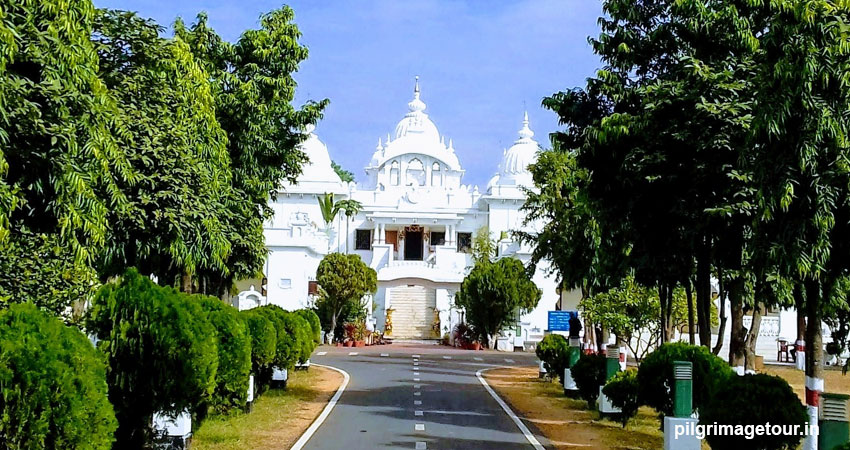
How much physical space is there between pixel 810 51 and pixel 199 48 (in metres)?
13.1

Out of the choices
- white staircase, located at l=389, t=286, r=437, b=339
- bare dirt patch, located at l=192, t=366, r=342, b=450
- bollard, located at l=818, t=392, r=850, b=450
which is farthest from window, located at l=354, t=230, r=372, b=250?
bollard, located at l=818, t=392, r=850, b=450

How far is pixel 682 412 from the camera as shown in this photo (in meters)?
10.9

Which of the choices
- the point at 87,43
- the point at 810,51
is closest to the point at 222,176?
the point at 87,43

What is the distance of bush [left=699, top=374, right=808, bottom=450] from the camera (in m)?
9.48

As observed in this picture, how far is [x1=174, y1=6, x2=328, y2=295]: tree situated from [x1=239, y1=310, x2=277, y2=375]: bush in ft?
6.72

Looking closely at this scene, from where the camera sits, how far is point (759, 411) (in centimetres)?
948

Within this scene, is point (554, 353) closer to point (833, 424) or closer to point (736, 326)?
point (736, 326)

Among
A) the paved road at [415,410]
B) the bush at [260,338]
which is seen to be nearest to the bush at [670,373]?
the paved road at [415,410]

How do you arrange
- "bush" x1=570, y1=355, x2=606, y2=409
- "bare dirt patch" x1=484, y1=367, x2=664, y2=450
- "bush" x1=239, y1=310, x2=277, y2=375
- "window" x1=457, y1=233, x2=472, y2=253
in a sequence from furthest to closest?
"window" x1=457, y1=233, x2=472, y2=253
"bush" x1=570, y1=355, x2=606, y2=409
"bush" x1=239, y1=310, x2=277, y2=375
"bare dirt patch" x1=484, y1=367, x2=664, y2=450

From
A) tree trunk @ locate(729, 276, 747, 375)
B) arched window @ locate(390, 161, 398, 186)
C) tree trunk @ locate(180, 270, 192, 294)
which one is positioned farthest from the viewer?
arched window @ locate(390, 161, 398, 186)

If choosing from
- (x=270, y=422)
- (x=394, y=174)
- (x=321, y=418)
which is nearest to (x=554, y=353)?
(x=321, y=418)

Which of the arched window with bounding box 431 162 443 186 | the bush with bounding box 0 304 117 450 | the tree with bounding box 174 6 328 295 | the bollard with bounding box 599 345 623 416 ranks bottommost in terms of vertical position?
the bollard with bounding box 599 345 623 416

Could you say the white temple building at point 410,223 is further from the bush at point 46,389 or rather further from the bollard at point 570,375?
the bush at point 46,389

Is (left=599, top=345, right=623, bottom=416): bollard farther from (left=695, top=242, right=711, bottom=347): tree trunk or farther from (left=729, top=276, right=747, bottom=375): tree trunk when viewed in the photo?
(left=729, top=276, right=747, bottom=375): tree trunk
